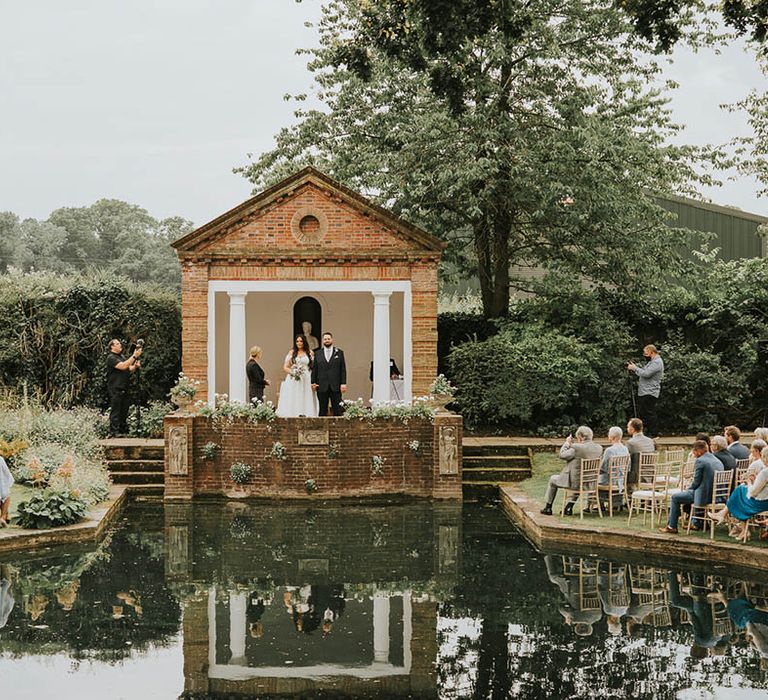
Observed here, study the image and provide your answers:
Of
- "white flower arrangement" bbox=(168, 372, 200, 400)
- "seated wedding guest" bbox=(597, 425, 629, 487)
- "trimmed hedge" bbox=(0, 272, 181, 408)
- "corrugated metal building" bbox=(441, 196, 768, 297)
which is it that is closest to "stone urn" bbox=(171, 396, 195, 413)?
"white flower arrangement" bbox=(168, 372, 200, 400)

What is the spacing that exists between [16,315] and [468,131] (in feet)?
34.5

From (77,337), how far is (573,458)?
12.5 meters

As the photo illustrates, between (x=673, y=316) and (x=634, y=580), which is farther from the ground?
(x=673, y=316)

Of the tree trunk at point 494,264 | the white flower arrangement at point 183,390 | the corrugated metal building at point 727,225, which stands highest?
the corrugated metal building at point 727,225

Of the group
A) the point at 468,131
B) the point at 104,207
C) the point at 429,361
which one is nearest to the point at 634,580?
the point at 429,361

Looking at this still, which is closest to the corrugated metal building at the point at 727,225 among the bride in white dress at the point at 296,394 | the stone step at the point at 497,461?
the stone step at the point at 497,461

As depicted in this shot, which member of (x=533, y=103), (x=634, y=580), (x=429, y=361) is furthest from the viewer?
(x=533, y=103)

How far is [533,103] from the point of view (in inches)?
896

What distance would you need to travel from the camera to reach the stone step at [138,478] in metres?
18.4

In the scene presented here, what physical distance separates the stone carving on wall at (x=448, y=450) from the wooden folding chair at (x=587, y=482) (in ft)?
10.0

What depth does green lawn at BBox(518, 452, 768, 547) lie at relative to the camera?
13.8 m

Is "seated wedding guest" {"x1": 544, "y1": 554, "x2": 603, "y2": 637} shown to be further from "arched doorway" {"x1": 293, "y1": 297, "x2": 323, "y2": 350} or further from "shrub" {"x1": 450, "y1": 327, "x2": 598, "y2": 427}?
"arched doorway" {"x1": 293, "y1": 297, "x2": 323, "y2": 350}

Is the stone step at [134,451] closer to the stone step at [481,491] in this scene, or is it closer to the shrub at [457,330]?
the stone step at [481,491]

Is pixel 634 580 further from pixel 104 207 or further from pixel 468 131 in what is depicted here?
pixel 104 207
